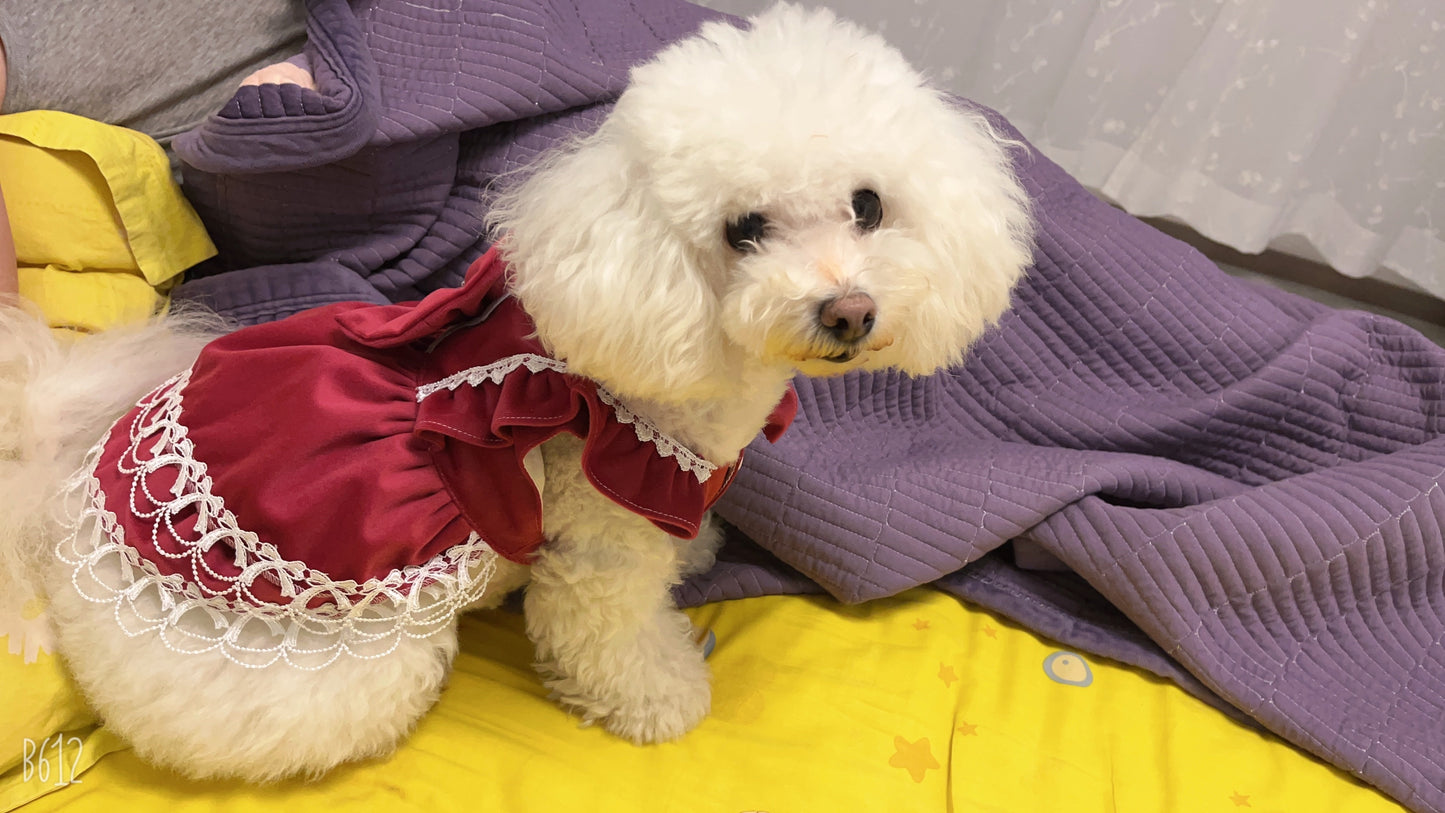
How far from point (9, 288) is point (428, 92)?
0.55 meters

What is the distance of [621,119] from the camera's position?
73cm

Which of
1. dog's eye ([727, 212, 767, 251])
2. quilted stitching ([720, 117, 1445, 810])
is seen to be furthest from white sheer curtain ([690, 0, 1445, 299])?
dog's eye ([727, 212, 767, 251])

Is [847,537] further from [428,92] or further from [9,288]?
[9,288]

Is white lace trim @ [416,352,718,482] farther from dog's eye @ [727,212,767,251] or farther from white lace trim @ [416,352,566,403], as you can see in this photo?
dog's eye @ [727,212,767,251]

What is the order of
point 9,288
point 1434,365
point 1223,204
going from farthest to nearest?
point 1223,204
point 1434,365
point 9,288

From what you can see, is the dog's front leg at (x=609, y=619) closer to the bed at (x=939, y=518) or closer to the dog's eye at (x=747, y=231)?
the bed at (x=939, y=518)

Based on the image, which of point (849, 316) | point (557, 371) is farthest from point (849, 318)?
point (557, 371)

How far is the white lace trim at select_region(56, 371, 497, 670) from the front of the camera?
77cm

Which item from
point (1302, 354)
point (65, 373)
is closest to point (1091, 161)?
point (1302, 354)

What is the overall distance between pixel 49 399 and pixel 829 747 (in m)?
0.93

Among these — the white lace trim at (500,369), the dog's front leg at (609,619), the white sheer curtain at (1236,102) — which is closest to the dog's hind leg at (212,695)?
the dog's front leg at (609,619)

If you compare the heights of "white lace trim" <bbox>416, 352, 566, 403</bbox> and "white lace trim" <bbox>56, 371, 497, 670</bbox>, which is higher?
"white lace trim" <bbox>416, 352, 566, 403</bbox>

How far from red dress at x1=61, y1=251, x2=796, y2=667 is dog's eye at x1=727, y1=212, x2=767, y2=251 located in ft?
0.65

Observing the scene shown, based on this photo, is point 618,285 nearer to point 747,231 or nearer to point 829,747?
point 747,231
